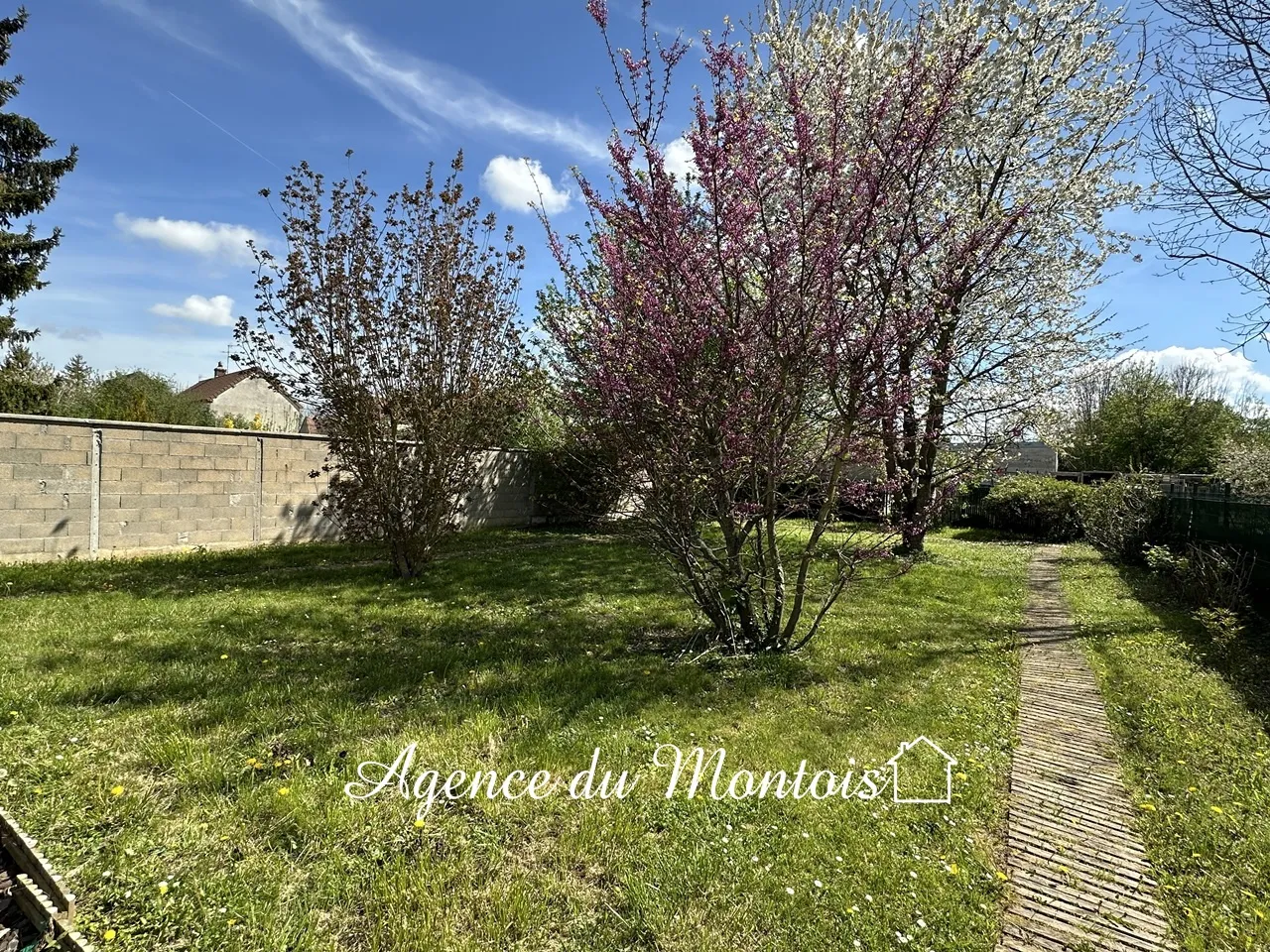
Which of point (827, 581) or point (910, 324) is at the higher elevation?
point (910, 324)

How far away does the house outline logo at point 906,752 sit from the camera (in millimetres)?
2850

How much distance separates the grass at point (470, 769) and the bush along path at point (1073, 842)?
112mm

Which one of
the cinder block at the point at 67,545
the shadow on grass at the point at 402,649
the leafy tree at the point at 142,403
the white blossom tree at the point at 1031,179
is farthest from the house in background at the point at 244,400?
the white blossom tree at the point at 1031,179

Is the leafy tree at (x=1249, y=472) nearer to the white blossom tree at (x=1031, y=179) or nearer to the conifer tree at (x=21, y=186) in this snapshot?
the white blossom tree at (x=1031, y=179)

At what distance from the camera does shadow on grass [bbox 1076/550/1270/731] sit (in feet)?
14.6

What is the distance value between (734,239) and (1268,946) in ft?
12.9

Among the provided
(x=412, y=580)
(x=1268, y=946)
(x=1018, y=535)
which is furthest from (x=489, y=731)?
(x=1018, y=535)

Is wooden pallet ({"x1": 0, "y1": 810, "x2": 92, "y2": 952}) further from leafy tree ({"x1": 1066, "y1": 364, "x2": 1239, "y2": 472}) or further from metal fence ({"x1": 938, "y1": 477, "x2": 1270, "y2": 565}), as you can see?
leafy tree ({"x1": 1066, "y1": 364, "x2": 1239, "y2": 472})

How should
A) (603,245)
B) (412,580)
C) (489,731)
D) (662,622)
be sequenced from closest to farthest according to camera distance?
(489,731) → (603,245) → (662,622) → (412,580)

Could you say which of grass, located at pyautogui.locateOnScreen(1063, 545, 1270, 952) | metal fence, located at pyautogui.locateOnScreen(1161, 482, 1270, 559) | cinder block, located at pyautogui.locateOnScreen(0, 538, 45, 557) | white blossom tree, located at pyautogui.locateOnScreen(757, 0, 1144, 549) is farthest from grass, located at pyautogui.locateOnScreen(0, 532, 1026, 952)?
white blossom tree, located at pyautogui.locateOnScreen(757, 0, 1144, 549)

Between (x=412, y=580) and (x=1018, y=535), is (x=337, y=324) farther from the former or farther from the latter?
(x=1018, y=535)

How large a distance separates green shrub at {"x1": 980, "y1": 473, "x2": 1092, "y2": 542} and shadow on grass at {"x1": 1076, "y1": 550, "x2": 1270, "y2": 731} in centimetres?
629

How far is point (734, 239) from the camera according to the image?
13.0 ft

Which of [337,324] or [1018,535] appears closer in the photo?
[337,324]
